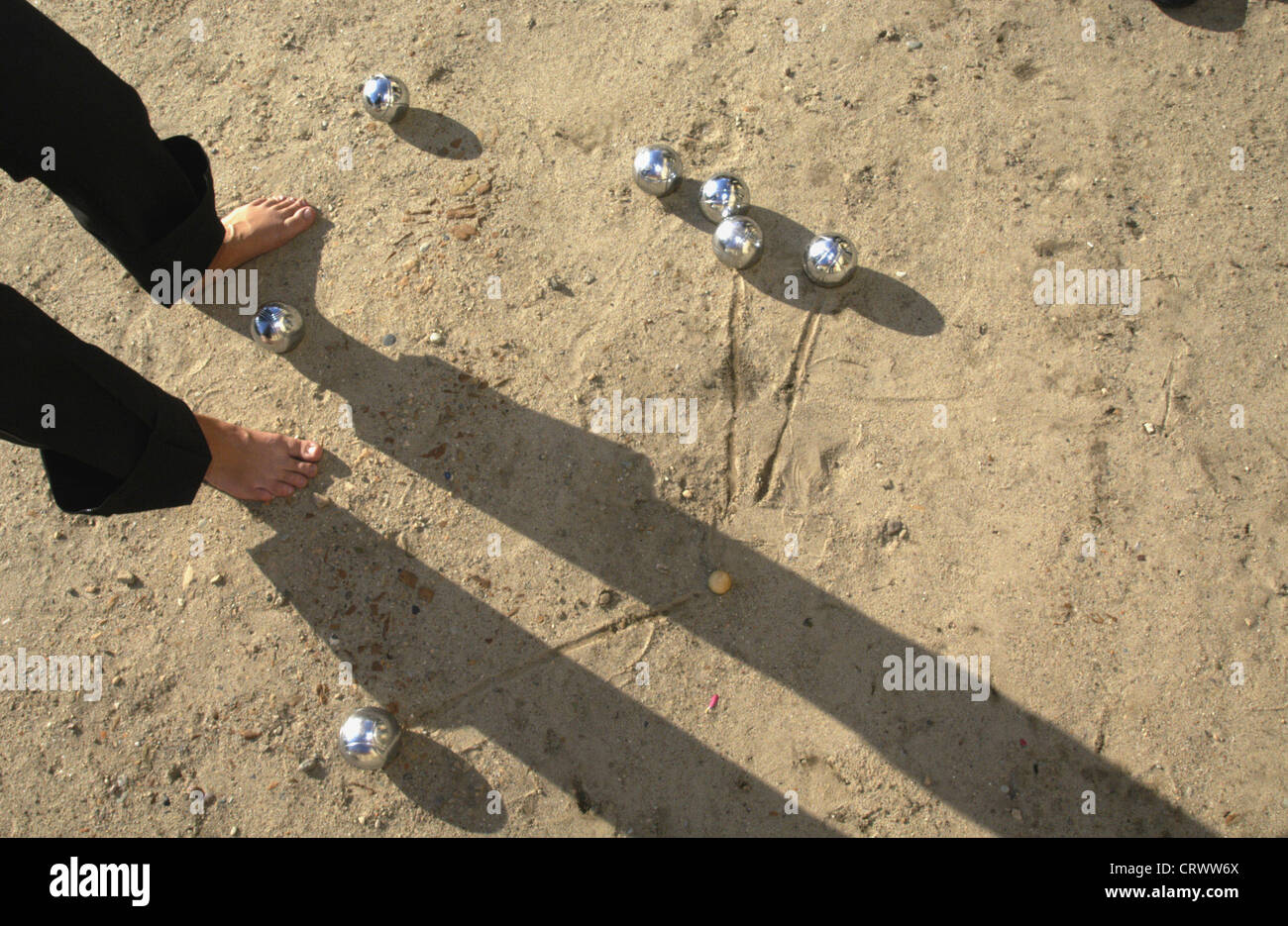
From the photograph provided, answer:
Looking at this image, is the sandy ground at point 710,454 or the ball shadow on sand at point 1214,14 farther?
the ball shadow on sand at point 1214,14

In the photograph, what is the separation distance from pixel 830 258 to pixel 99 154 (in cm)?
262

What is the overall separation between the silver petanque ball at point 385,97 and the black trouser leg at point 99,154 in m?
0.98

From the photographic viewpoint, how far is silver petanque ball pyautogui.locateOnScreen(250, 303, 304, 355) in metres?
3.47

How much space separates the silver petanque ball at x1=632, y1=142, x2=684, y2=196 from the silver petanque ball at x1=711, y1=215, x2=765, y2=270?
325 mm

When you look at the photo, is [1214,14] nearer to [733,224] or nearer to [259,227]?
[733,224]

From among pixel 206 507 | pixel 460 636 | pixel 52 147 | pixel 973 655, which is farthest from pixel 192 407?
pixel 973 655

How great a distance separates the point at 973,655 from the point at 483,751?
181 centimetres

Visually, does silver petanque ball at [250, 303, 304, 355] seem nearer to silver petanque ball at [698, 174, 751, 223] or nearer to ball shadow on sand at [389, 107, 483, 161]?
ball shadow on sand at [389, 107, 483, 161]

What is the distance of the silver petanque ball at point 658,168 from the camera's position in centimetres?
357

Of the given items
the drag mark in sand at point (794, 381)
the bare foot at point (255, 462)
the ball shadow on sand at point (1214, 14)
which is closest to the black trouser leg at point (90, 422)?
the bare foot at point (255, 462)

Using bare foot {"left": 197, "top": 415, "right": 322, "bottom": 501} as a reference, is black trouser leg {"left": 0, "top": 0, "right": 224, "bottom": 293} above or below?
above

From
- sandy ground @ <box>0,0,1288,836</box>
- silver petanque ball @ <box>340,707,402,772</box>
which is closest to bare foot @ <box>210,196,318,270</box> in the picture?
sandy ground @ <box>0,0,1288,836</box>

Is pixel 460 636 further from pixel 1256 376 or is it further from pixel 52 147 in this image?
pixel 1256 376

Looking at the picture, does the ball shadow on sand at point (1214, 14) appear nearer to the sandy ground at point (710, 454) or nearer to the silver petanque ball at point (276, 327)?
the sandy ground at point (710, 454)
